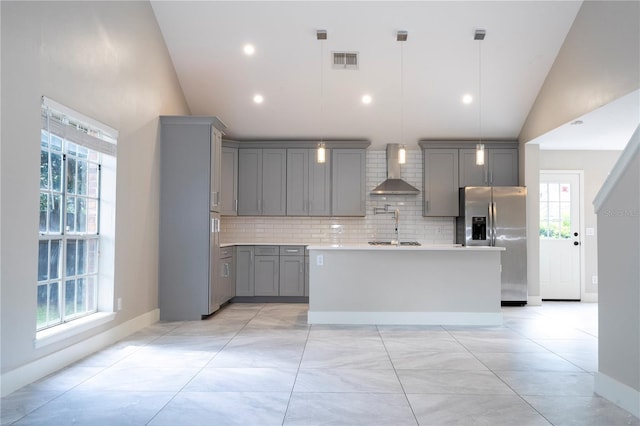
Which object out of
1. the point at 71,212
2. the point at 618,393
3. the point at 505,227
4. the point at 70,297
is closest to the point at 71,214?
the point at 71,212

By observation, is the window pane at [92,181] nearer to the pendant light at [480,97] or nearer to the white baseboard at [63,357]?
the white baseboard at [63,357]

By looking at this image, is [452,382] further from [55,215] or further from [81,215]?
[81,215]

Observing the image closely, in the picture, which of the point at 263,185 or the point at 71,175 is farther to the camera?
the point at 263,185

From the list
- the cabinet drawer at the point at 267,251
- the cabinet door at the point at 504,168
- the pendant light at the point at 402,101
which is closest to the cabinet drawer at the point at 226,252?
the cabinet drawer at the point at 267,251

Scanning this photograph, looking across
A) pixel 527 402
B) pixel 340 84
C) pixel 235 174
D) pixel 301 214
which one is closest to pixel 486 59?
pixel 340 84

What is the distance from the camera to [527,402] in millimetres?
3068

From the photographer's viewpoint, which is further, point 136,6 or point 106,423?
point 136,6

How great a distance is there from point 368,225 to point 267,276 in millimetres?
1898

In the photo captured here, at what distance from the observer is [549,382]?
350 centimetres

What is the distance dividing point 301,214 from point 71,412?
532 cm

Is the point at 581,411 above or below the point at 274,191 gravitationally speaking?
below

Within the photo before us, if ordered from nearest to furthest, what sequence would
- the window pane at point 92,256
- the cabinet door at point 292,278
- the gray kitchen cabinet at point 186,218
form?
the window pane at point 92,256 < the gray kitchen cabinet at point 186,218 < the cabinet door at point 292,278

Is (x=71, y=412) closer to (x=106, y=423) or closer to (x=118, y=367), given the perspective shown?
(x=106, y=423)

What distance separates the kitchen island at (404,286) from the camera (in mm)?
5777
